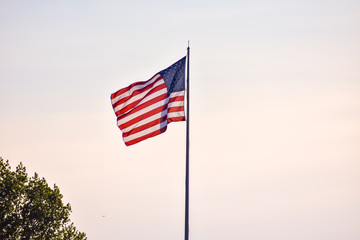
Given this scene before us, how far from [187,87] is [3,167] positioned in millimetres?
26882

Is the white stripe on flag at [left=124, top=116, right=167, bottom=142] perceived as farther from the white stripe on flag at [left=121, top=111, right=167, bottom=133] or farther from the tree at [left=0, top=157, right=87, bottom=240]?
the tree at [left=0, top=157, right=87, bottom=240]

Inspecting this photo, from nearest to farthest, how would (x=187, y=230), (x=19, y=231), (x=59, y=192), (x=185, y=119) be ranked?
(x=187, y=230), (x=185, y=119), (x=19, y=231), (x=59, y=192)

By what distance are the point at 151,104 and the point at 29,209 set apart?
24.7m

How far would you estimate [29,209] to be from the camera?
44.3 m

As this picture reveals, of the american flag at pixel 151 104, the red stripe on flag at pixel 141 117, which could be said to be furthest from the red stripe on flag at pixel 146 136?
the red stripe on flag at pixel 141 117

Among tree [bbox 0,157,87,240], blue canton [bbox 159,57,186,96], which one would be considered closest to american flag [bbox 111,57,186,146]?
blue canton [bbox 159,57,186,96]

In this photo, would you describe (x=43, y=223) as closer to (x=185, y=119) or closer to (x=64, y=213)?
(x=64, y=213)

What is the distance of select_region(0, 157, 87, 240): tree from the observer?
4338cm

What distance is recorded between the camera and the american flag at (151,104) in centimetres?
2308

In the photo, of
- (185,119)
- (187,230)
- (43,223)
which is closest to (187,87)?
(185,119)

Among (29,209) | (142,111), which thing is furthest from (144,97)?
(29,209)

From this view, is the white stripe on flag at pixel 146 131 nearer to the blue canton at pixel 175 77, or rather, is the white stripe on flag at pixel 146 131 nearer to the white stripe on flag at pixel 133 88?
the blue canton at pixel 175 77

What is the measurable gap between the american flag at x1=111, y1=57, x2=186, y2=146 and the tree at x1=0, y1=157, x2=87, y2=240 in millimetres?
22989

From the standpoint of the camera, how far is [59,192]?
152ft
